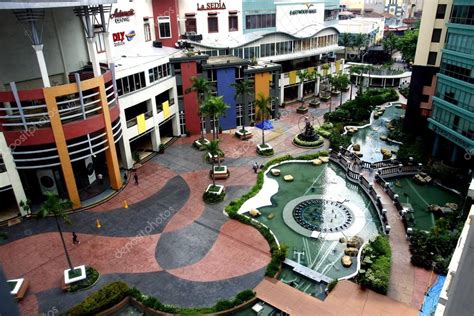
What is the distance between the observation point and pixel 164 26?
60.2 m

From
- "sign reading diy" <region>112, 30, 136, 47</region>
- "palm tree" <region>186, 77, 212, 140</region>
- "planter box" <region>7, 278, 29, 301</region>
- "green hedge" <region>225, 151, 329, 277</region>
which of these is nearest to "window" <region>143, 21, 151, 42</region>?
"sign reading diy" <region>112, 30, 136, 47</region>

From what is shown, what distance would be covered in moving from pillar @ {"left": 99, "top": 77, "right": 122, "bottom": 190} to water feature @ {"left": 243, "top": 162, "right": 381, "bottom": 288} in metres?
16.9

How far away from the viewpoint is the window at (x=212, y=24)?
207ft

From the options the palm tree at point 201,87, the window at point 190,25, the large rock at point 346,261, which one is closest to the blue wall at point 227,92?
the palm tree at point 201,87

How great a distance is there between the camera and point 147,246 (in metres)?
33.2

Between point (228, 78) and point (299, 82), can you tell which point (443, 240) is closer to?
point (228, 78)

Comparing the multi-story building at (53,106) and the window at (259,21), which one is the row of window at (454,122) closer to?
the window at (259,21)

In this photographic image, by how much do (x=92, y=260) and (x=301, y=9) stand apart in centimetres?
6045

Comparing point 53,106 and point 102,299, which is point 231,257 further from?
point 53,106

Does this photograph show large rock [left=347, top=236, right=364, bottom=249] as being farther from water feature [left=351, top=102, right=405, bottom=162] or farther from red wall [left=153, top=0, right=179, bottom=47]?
red wall [left=153, top=0, right=179, bottom=47]

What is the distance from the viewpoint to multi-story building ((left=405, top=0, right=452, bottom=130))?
45250 mm

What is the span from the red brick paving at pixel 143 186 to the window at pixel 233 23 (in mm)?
30622

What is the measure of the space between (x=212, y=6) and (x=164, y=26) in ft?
30.2

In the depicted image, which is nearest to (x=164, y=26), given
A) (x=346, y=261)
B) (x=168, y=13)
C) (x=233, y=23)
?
(x=168, y=13)
